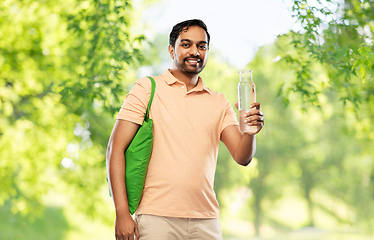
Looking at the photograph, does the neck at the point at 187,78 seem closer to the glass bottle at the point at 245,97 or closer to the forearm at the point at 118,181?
the glass bottle at the point at 245,97

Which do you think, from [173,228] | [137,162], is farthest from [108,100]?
[173,228]

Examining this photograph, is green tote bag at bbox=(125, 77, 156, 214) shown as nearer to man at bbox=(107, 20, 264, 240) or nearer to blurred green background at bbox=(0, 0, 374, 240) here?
man at bbox=(107, 20, 264, 240)

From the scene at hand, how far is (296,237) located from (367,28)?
15390mm

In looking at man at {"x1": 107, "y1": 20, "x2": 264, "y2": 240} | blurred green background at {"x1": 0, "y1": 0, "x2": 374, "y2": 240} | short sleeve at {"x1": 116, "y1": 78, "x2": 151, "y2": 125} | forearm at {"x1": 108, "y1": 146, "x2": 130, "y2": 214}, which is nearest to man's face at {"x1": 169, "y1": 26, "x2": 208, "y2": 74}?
man at {"x1": 107, "y1": 20, "x2": 264, "y2": 240}

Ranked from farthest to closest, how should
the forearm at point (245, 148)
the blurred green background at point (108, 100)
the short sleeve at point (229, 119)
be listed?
1. the blurred green background at point (108, 100)
2. the short sleeve at point (229, 119)
3. the forearm at point (245, 148)

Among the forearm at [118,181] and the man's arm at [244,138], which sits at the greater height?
the man's arm at [244,138]

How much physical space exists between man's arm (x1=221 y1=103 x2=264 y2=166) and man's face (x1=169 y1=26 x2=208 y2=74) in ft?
1.07

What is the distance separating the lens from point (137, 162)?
1463mm

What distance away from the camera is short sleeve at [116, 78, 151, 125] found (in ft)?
4.88

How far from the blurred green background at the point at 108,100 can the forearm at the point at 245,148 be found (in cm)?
132

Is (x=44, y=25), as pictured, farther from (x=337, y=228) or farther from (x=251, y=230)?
(x=337, y=228)

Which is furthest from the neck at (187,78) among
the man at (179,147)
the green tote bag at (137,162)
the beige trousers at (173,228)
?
the beige trousers at (173,228)

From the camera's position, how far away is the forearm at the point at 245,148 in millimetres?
1535

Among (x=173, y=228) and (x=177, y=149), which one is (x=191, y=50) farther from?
(x=173, y=228)
